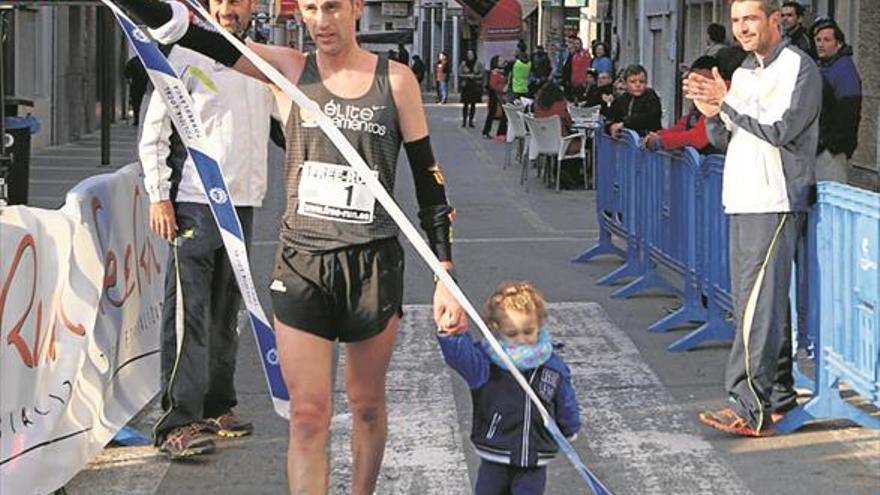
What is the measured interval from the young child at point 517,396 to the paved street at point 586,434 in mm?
1320

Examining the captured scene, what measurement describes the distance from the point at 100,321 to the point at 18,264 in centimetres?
130

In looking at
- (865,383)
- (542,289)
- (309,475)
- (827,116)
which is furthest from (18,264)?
(827,116)

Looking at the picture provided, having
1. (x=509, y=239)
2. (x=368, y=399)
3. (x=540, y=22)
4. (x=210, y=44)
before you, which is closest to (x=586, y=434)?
(x=368, y=399)

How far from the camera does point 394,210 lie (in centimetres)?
497

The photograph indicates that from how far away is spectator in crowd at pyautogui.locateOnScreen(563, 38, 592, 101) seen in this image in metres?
30.8

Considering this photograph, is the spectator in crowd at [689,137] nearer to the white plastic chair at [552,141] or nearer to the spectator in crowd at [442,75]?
the white plastic chair at [552,141]

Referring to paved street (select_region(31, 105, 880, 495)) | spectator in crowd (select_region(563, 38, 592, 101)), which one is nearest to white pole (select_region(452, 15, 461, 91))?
spectator in crowd (select_region(563, 38, 592, 101))

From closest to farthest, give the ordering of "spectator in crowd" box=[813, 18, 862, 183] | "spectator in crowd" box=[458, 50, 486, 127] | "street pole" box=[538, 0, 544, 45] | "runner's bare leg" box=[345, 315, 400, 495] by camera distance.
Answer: "runner's bare leg" box=[345, 315, 400, 495] < "spectator in crowd" box=[813, 18, 862, 183] < "spectator in crowd" box=[458, 50, 486, 127] < "street pole" box=[538, 0, 544, 45]

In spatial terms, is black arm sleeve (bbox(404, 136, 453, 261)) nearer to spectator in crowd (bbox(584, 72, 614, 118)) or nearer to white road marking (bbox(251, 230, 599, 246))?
white road marking (bbox(251, 230, 599, 246))

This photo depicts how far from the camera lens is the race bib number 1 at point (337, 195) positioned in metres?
5.30

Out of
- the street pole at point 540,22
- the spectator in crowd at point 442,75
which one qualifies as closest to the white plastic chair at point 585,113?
the spectator in crowd at point 442,75

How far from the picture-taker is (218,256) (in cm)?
698

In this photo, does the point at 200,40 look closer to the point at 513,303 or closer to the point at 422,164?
the point at 422,164

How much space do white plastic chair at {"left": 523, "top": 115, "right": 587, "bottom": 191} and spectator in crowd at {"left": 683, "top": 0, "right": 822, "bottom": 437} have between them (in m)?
13.1
